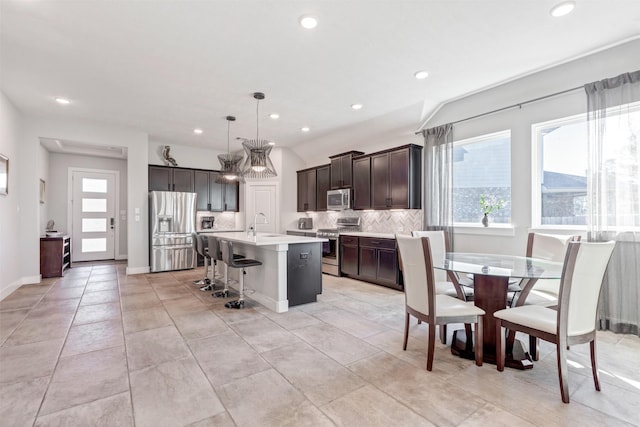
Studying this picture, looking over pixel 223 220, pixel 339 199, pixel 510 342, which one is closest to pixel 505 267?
pixel 510 342

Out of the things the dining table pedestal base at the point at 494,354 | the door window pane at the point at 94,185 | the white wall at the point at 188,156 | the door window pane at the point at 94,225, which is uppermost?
the white wall at the point at 188,156

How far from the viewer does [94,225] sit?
781cm

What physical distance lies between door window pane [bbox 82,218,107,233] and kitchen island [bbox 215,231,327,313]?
5668 mm

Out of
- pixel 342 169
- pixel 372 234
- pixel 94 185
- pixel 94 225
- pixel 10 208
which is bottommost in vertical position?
pixel 372 234

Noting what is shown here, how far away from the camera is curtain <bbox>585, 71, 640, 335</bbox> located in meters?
3.02

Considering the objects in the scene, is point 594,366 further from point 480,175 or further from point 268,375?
point 480,175

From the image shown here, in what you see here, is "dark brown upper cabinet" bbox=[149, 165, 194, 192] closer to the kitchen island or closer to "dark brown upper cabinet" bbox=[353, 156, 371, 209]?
the kitchen island

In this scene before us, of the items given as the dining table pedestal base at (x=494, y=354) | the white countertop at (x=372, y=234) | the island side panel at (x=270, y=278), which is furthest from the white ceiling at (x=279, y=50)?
the dining table pedestal base at (x=494, y=354)

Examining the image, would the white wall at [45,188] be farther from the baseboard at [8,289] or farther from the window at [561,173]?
the window at [561,173]

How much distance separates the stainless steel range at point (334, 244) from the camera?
19.9 ft

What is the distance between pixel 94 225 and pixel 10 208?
11.0 ft

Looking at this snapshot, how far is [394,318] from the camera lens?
3.54 meters

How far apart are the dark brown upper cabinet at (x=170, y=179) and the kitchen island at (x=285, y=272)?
144 inches

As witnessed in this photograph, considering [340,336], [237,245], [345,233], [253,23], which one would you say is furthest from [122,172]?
[340,336]
